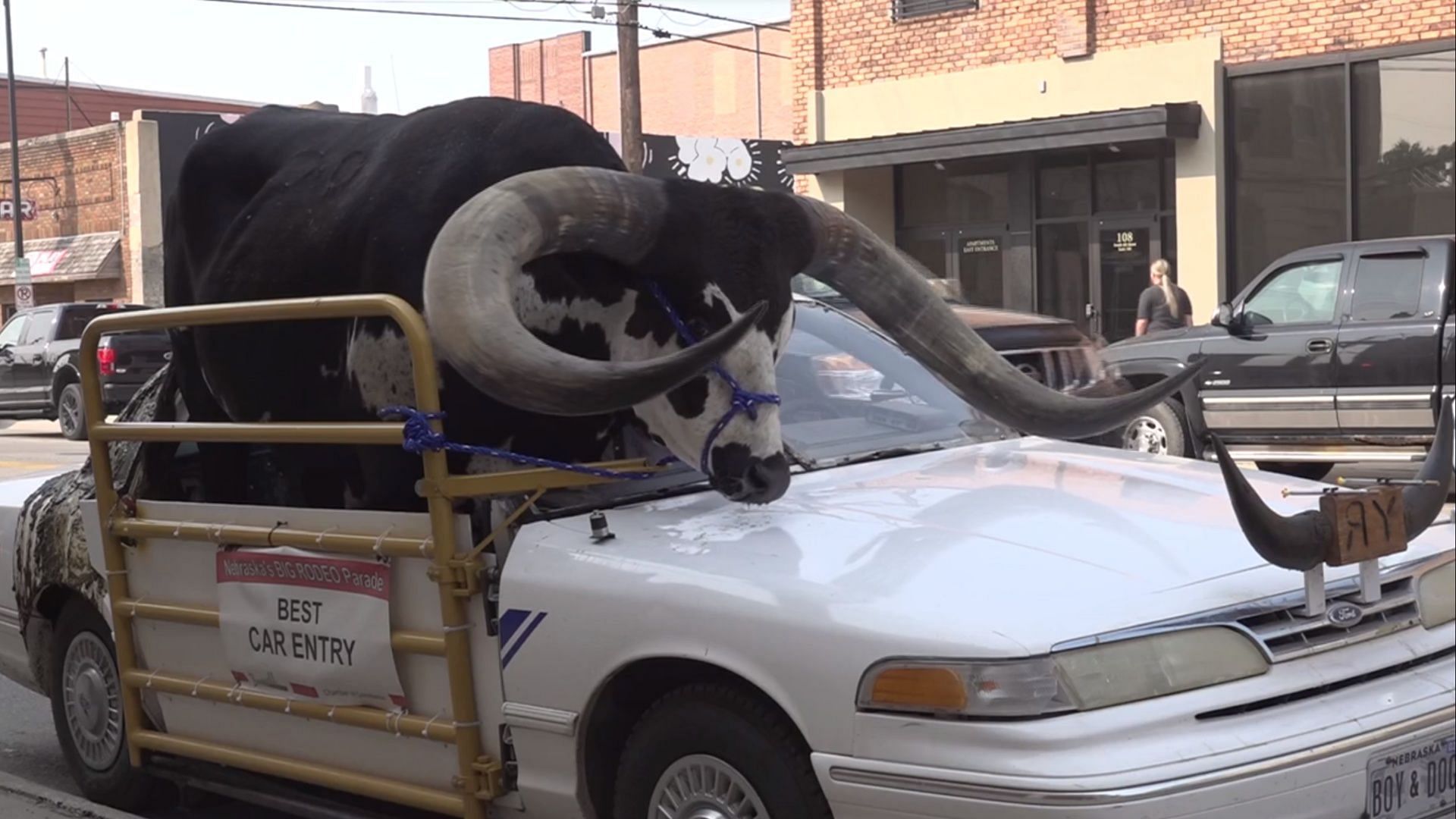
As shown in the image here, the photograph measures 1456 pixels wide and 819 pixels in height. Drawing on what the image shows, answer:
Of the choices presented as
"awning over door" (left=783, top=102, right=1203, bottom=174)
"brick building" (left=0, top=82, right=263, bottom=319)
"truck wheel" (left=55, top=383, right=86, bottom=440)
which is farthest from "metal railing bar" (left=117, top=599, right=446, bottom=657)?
"brick building" (left=0, top=82, right=263, bottom=319)

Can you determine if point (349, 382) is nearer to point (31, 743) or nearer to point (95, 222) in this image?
point (31, 743)

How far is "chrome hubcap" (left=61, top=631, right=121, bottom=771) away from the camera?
6.21m

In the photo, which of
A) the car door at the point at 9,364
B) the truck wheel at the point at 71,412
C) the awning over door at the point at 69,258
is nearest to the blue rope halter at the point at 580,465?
the truck wheel at the point at 71,412

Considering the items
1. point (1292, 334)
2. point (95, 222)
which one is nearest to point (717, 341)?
point (1292, 334)

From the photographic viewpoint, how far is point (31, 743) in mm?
7730

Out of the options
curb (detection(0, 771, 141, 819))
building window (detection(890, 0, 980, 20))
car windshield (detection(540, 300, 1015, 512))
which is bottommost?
curb (detection(0, 771, 141, 819))

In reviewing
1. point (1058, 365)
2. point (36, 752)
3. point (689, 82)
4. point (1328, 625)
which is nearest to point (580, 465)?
point (1328, 625)

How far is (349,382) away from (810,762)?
2.74m

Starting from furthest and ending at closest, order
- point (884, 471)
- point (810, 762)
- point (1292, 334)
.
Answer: point (1292, 334) → point (884, 471) → point (810, 762)

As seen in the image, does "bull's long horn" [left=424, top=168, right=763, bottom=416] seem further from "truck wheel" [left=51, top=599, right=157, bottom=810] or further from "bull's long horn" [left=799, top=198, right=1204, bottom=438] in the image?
"truck wheel" [left=51, top=599, right=157, bottom=810]

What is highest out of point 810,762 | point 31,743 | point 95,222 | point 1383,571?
point 95,222

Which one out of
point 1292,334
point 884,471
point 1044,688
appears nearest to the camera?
point 1044,688

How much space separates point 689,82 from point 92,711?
154 feet

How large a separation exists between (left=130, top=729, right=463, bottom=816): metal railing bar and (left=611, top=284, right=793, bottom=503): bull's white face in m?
1.16
